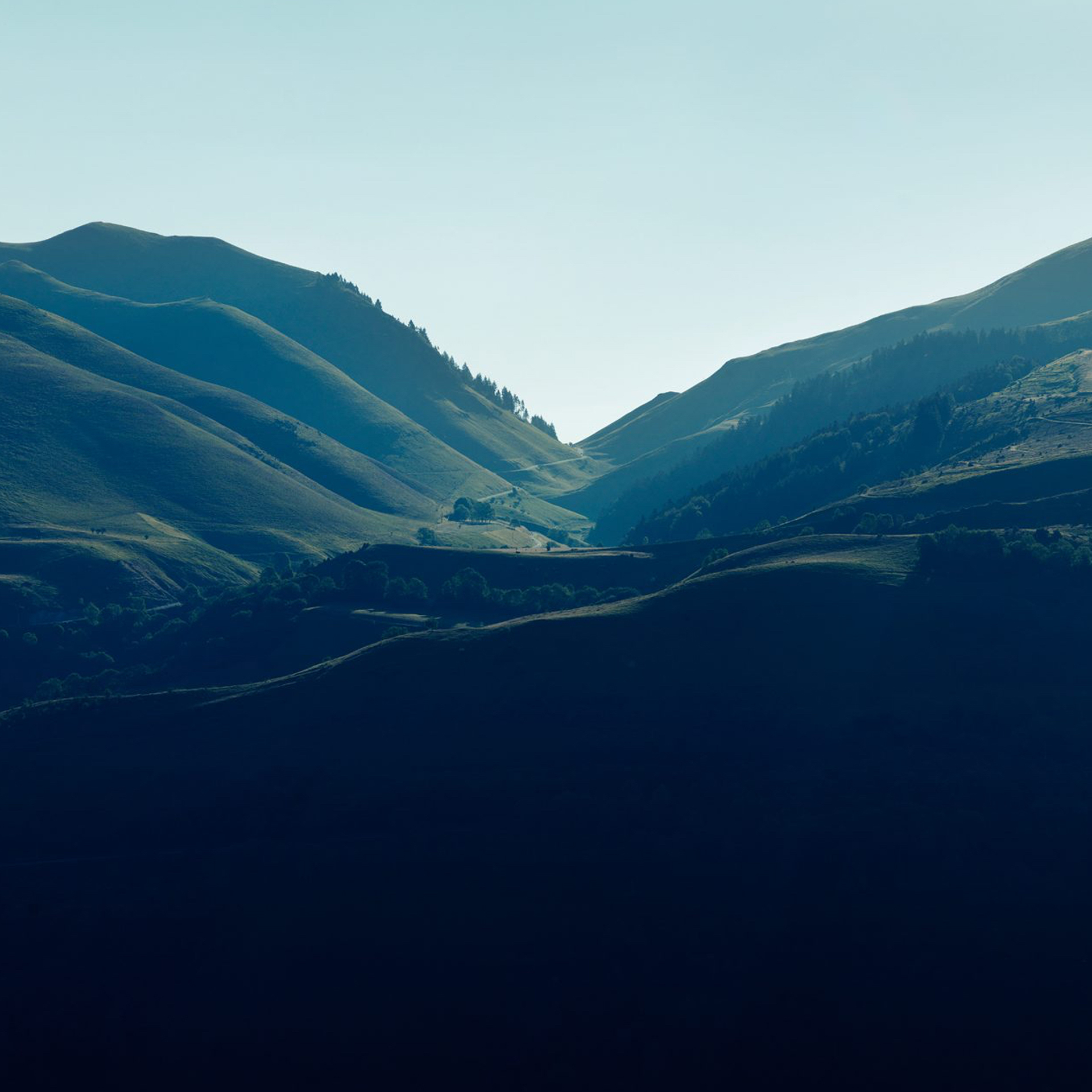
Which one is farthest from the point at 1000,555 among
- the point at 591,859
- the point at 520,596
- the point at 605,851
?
the point at 591,859

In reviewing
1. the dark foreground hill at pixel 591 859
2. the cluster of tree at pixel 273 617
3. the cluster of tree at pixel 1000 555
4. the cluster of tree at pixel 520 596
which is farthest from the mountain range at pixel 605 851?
the cluster of tree at pixel 273 617

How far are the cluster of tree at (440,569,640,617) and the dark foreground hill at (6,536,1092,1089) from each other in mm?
29738

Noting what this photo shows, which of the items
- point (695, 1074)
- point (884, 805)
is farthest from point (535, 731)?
point (695, 1074)

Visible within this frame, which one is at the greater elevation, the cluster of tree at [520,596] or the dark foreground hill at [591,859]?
the cluster of tree at [520,596]

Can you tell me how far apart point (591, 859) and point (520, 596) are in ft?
259

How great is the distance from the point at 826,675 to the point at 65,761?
7757 centimetres

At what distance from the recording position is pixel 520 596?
181 m

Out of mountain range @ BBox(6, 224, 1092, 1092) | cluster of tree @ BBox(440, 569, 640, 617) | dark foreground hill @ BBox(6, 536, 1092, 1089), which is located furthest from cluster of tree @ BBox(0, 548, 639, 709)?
dark foreground hill @ BBox(6, 536, 1092, 1089)

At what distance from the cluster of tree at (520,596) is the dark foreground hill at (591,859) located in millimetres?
29738

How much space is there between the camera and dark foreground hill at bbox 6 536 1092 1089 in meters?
87.8

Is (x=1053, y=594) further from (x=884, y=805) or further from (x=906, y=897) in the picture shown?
(x=906, y=897)

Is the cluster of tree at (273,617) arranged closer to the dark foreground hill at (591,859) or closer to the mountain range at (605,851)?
the mountain range at (605,851)

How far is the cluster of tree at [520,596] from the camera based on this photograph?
574 feet

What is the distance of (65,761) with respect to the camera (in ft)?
416
